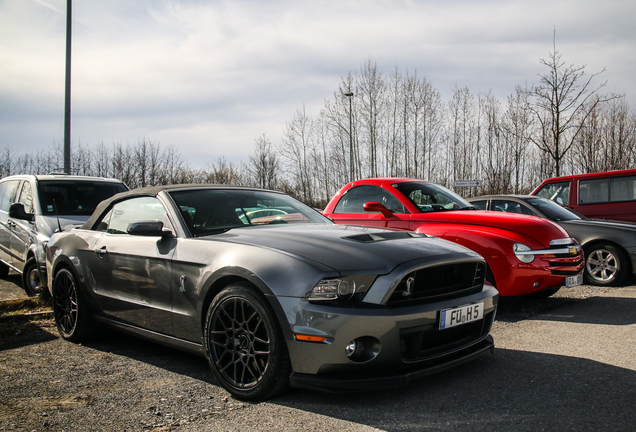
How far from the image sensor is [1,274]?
852 cm

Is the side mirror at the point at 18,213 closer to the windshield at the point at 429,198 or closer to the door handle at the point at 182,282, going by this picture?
the door handle at the point at 182,282

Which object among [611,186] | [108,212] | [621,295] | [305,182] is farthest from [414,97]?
[108,212]

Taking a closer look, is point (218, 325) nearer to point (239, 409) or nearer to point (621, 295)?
point (239, 409)

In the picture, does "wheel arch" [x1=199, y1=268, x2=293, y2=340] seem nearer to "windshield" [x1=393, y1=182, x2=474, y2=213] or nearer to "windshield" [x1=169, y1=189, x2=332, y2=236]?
"windshield" [x1=169, y1=189, x2=332, y2=236]

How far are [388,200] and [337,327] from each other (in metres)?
4.04

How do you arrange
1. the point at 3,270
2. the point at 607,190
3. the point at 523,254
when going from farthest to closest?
the point at 607,190, the point at 3,270, the point at 523,254

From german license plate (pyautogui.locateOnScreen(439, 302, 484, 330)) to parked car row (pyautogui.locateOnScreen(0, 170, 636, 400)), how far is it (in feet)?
0.03

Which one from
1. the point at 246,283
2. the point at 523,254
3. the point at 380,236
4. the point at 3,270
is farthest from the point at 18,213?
the point at 523,254

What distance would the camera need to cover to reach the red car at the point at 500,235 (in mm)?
5191

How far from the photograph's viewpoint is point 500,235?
535 centimetres

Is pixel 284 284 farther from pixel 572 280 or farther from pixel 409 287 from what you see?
pixel 572 280

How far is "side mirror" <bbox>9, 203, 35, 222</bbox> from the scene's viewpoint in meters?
6.61

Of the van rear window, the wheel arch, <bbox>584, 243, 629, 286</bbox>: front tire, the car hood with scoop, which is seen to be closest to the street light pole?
the car hood with scoop

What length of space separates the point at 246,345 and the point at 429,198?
13.6 feet
